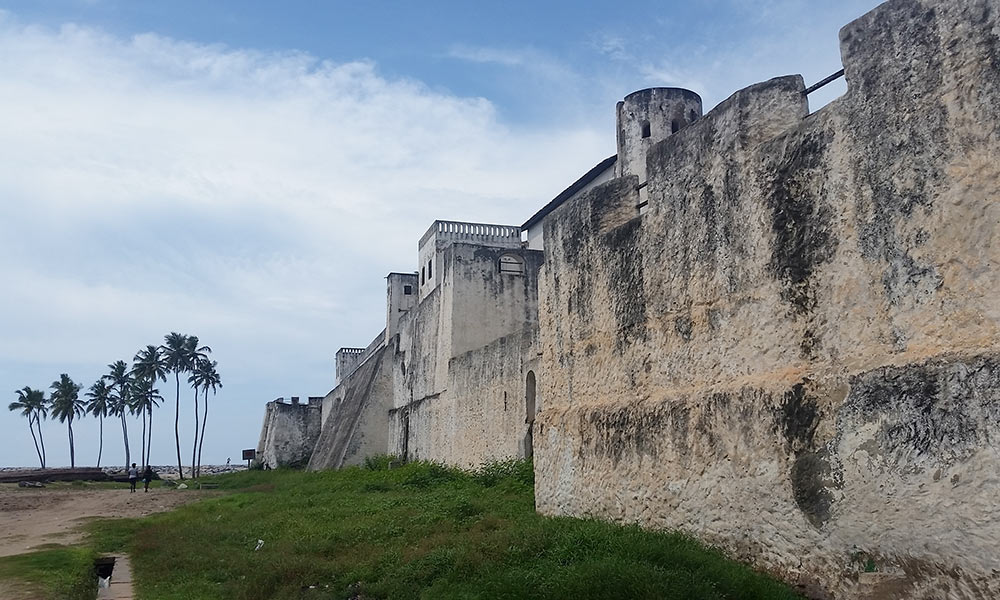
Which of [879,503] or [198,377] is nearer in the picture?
[879,503]

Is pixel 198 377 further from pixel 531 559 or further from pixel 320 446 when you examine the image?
pixel 531 559

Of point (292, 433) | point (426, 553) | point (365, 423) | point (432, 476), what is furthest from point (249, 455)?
point (426, 553)

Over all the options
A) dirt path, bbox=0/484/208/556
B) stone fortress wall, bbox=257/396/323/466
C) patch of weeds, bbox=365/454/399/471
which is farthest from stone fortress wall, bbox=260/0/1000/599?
stone fortress wall, bbox=257/396/323/466

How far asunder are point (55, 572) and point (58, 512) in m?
11.8

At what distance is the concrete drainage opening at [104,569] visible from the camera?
9.10 metres

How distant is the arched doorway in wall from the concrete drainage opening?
21.3 ft

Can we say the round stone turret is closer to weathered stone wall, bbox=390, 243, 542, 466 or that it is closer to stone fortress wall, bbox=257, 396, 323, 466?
weathered stone wall, bbox=390, 243, 542, 466

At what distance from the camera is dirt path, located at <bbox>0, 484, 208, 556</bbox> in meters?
13.1

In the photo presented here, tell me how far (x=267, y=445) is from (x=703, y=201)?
34618mm

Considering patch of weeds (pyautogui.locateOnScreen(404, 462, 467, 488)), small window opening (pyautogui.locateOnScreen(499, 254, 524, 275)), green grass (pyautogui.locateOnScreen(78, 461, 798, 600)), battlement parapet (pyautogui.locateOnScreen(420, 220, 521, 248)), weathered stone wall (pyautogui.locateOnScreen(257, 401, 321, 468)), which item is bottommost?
green grass (pyautogui.locateOnScreen(78, 461, 798, 600))

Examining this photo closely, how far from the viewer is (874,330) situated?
534cm

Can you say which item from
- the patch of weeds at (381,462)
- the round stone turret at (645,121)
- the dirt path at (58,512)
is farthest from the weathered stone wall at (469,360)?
the dirt path at (58,512)

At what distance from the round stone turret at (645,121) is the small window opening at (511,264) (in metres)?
9.00

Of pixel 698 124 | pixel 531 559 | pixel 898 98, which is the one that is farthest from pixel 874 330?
pixel 531 559
